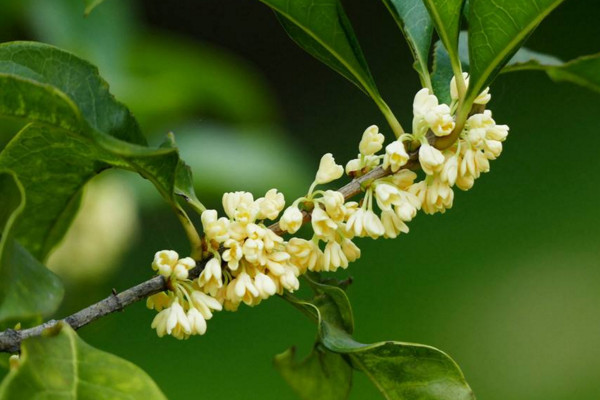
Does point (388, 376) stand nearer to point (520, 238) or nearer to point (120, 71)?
point (120, 71)

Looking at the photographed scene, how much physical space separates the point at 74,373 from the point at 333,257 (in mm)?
209

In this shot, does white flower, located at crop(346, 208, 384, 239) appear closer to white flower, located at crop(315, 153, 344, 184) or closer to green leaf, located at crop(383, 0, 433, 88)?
white flower, located at crop(315, 153, 344, 184)

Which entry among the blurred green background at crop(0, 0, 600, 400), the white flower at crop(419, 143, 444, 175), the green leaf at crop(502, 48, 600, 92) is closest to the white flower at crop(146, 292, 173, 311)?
the white flower at crop(419, 143, 444, 175)

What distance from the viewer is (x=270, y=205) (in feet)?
2.16

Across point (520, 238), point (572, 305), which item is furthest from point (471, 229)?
point (572, 305)

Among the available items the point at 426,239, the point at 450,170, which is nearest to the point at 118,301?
the point at 450,170

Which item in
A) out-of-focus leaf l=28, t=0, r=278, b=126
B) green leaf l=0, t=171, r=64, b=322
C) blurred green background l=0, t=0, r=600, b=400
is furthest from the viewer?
blurred green background l=0, t=0, r=600, b=400

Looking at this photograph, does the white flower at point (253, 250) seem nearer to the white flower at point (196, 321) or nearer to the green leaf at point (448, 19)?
the white flower at point (196, 321)

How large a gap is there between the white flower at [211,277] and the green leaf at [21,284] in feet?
0.37

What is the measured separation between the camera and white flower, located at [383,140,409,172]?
2.09 feet

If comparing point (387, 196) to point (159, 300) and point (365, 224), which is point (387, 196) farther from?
point (159, 300)

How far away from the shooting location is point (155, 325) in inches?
25.5

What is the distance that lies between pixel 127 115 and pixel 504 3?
29 cm

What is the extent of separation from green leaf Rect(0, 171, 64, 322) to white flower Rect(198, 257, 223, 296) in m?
0.11
